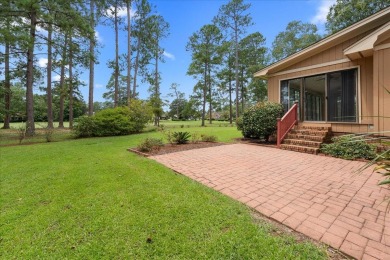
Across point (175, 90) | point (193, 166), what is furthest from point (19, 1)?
point (175, 90)

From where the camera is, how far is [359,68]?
22.0 ft

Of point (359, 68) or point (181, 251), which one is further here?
point (359, 68)

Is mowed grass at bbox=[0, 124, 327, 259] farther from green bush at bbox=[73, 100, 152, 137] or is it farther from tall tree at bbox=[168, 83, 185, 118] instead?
tall tree at bbox=[168, 83, 185, 118]

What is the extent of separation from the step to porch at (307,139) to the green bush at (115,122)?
1000 cm

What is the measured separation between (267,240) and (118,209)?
200cm

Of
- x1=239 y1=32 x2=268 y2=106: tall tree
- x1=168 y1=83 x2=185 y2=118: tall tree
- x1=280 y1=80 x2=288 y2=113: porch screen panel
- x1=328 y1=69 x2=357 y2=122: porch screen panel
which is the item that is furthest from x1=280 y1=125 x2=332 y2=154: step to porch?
x1=168 y1=83 x2=185 y2=118: tall tree

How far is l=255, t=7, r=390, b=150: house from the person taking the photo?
225 inches

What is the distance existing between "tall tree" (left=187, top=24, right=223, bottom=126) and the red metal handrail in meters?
16.5

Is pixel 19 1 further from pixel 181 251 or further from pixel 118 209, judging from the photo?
pixel 181 251

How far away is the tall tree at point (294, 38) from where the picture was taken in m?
25.3

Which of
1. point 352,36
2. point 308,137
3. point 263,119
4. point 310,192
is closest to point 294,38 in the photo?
point 352,36

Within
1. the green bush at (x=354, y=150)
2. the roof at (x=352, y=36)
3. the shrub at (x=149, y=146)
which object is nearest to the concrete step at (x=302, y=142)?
the green bush at (x=354, y=150)

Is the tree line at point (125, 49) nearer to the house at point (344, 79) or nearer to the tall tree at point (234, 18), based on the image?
the tall tree at point (234, 18)

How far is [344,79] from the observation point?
279 inches
